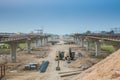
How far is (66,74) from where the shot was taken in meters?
43.0

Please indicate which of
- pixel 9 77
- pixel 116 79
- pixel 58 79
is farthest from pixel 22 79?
pixel 116 79

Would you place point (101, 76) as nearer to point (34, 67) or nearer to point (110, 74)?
point (110, 74)

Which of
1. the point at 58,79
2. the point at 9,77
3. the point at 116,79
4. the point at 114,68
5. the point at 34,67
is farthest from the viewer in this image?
the point at 34,67

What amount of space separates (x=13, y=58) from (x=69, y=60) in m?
15.3

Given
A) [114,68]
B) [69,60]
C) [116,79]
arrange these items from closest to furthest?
[116,79], [114,68], [69,60]

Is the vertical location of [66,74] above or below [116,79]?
below

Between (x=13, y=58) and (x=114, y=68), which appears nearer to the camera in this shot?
(x=114, y=68)

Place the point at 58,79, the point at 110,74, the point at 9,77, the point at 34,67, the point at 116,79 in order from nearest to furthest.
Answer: the point at 116,79, the point at 110,74, the point at 58,79, the point at 9,77, the point at 34,67

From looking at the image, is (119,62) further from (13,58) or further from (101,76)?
(13,58)

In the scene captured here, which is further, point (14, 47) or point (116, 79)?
point (14, 47)

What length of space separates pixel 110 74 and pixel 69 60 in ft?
154

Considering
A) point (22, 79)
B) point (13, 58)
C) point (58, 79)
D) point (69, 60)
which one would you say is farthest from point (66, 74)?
point (13, 58)

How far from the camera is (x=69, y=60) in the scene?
65.1 meters

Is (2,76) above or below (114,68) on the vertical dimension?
below
